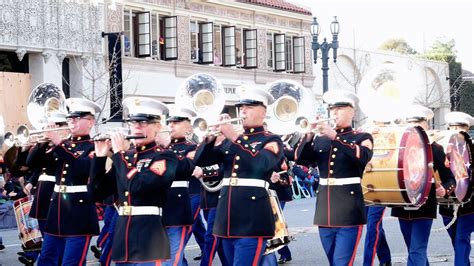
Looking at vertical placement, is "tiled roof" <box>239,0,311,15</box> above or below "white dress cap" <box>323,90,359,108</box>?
above

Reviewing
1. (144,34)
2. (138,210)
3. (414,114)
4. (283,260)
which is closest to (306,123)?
(414,114)

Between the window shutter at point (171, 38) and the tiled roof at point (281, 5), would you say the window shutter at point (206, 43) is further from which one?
the tiled roof at point (281, 5)

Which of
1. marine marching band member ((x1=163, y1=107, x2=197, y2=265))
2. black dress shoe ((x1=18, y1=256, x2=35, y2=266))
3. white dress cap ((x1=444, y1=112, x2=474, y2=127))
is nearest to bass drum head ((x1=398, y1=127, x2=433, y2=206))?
white dress cap ((x1=444, y1=112, x2=474, y2=127))

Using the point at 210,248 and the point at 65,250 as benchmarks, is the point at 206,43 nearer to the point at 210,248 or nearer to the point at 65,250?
the point at 210,248

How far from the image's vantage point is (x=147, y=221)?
23.7 ft

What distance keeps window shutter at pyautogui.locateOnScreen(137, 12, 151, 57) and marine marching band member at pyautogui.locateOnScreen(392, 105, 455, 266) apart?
66.8 feet

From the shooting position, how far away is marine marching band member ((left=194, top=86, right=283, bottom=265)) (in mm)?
8188

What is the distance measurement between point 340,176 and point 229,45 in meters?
25.6

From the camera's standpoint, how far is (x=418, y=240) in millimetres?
9602

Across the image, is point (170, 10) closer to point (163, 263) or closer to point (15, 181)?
point (15, 181)

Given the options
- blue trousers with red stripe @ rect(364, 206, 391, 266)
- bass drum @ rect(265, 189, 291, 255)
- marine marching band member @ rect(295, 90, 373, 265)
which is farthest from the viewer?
blue trousers with red stripe @ rect(364, 206, 391, 266)

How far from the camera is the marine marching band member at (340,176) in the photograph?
344 inches

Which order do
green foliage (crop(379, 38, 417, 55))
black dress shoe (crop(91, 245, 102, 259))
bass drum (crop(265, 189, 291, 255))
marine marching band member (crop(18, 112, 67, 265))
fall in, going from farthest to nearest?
green foliage (crop(379, 38, 417, 55)), black dress shoe (crop(91, 245, 102, 259)), marine marching band member (crop(18, 112, 67, 265)), bass drum (crop(265, 189, 291, 255))

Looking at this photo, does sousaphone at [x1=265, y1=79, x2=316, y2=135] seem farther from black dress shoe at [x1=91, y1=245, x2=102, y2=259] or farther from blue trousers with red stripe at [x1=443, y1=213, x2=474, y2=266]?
black dress shoe at [x1=91, y1=245, x2=102, y2=259]
